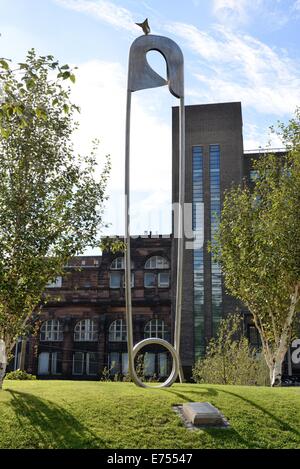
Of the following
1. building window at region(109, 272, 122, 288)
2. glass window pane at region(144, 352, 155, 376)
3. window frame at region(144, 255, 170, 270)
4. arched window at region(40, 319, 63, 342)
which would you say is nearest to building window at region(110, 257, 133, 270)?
building window at region(109, 272, 122, 288)

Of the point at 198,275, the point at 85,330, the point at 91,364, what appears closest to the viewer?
the point at 198,275

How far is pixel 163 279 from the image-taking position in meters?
56.4

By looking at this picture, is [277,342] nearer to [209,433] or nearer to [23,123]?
[209,433]

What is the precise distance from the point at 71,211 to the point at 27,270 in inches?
111

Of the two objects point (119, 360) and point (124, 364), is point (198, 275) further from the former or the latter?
point (119, 360)

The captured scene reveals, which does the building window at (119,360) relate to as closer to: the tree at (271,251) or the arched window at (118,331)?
the arched window at (118,331)

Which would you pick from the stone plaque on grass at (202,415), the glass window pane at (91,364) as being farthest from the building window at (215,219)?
the stone plaque on grass at (202,415)

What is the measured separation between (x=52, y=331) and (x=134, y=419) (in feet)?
146

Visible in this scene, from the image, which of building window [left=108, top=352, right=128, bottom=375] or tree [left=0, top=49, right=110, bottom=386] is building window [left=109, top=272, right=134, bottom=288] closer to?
building window [left=108, top=352, right=128, bottom=375]

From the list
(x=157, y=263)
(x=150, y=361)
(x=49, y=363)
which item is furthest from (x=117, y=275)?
(x=49, y=363)

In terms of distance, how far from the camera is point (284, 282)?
2239 cm

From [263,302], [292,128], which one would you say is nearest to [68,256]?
[263,302]

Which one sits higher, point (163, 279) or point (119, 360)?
point (163, 279)

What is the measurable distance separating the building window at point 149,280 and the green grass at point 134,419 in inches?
1554
